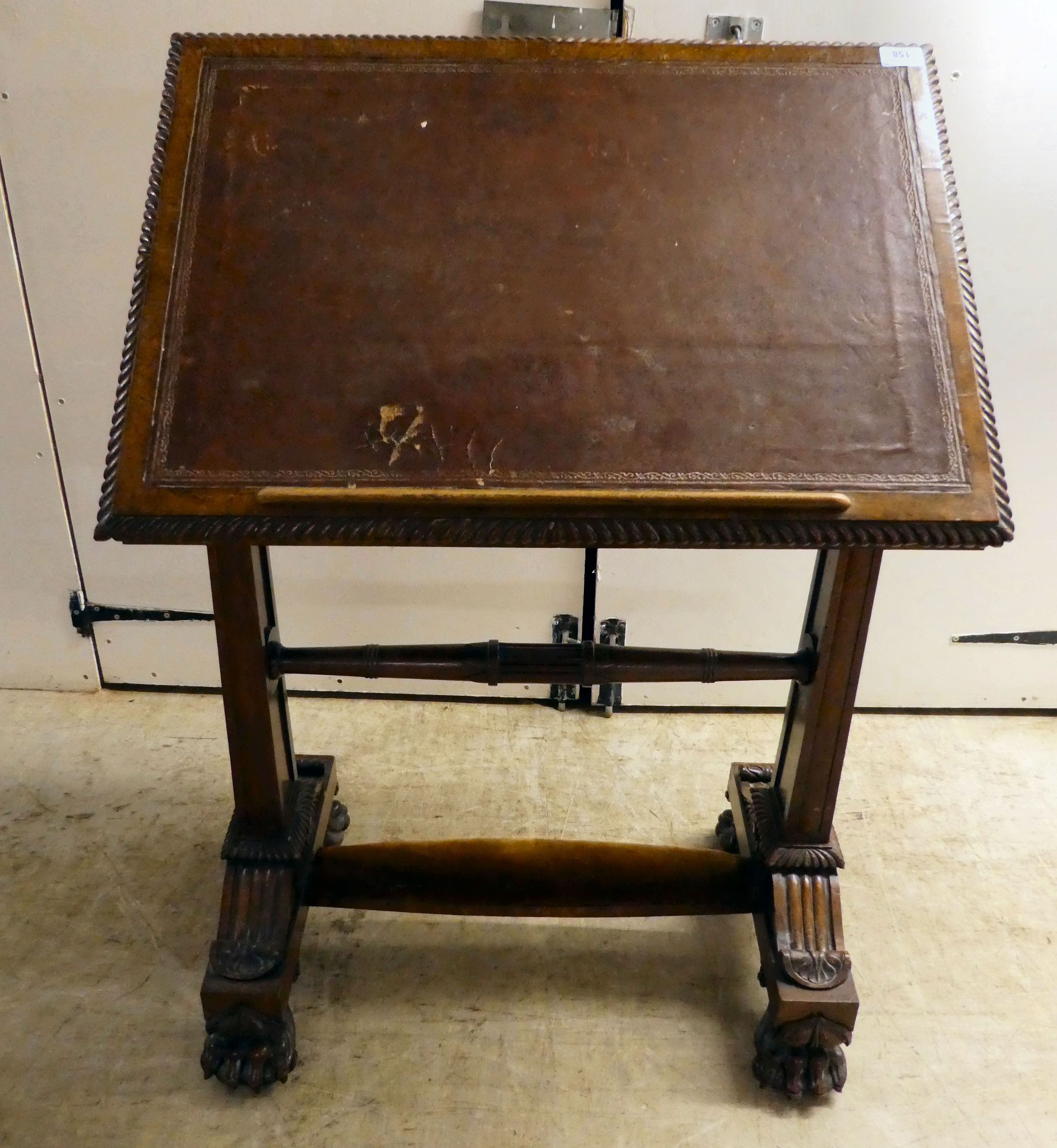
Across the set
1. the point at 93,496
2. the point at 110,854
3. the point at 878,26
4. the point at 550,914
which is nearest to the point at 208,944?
the point at 110,854

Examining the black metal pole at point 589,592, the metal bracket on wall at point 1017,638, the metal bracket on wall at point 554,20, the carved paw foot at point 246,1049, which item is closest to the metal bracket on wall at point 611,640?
the black metal pole at point 589,592

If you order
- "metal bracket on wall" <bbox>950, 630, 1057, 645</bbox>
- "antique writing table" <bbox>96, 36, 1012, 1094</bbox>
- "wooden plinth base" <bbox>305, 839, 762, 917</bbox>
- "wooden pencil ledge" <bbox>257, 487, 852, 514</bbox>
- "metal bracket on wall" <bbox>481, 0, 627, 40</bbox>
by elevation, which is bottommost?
"metal bracket on wall" <bbox>950, 630, 1057, 645</bbox>

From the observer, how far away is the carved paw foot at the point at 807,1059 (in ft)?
4.92

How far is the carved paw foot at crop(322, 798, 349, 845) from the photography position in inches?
78.9

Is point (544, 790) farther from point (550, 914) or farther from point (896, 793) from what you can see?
point (896, 793)

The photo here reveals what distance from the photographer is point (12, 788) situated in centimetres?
218

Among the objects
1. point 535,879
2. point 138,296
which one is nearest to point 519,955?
point 535,879

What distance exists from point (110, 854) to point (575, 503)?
144 cm

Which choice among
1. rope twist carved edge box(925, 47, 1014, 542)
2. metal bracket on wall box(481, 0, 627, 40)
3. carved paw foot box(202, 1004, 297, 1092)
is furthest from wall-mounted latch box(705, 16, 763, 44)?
carved paw foot box(202, 1004, 297, 1092)

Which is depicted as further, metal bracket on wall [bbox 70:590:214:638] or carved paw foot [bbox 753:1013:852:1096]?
metal bracket on wall [bbox 70:590:214:638]

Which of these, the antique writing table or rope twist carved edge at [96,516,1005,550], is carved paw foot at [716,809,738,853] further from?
rope twist carved edge at [96,516,1005,550]

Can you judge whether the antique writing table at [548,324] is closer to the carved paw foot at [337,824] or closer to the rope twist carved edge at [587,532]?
the rope twist carved edge at [587,532]

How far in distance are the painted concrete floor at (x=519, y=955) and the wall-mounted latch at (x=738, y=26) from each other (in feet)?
5.26

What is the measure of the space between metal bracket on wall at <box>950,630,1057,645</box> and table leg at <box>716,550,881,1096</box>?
99 centimetres
